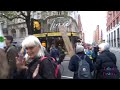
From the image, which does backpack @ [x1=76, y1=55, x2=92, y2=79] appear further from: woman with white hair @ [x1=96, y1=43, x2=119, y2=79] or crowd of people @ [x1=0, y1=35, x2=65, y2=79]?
crowd of people @ [x1=0, y1=35, x2=65, y2=79]

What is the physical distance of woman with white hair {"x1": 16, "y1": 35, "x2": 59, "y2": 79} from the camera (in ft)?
6.65

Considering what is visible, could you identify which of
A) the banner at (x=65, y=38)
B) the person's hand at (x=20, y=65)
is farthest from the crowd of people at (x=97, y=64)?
the person's hand at (x=20, y=65)

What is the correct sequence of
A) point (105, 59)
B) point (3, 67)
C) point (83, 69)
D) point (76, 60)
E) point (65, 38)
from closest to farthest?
1. point (3, 67)
2. point (65, 38)
3. point (83, 69)
4. point (76, 60)
5. point (105, 59)

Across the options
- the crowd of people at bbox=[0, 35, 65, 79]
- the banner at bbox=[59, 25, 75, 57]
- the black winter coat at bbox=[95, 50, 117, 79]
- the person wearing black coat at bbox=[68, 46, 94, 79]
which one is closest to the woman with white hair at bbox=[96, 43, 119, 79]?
the black winter coat at bbox=[95, 50, 117, 79]

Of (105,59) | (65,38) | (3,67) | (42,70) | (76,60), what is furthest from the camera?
(105,59)

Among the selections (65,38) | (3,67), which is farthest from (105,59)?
(3,67)

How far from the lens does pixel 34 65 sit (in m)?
2.06

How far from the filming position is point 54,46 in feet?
10.0

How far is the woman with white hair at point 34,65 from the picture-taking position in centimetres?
203

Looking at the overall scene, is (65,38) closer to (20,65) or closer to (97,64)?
(20,65)

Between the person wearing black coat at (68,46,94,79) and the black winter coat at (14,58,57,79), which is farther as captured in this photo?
the person wearing black coat at (68,46,94,79)

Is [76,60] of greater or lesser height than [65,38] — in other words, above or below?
below
